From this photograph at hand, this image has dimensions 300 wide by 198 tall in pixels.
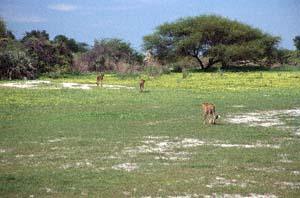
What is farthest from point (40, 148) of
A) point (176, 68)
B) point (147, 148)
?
point (176, 68)

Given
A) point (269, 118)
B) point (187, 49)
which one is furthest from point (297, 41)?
point (269, 118)

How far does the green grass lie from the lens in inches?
404

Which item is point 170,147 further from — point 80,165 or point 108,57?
point 108,57

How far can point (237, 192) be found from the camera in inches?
391

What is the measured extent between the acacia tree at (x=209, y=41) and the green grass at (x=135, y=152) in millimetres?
41870

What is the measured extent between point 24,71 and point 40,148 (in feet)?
123

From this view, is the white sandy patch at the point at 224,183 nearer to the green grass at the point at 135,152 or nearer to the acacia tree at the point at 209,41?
the green grass at the point at 135,152

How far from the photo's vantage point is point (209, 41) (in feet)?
236

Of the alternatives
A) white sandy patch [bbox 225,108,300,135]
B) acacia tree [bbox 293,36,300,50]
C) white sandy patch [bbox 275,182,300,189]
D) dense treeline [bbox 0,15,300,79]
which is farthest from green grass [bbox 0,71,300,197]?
acacia tree [bbox 293,36,300,50]

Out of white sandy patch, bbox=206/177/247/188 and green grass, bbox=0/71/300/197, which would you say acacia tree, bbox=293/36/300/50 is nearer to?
green grass, bbox=0/71/300/197

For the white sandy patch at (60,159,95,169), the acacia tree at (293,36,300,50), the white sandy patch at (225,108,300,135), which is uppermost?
the acacia tree at (293,36,300,50)

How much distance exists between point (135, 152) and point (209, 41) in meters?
59.3

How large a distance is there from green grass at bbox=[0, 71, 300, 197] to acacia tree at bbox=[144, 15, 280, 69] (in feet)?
137

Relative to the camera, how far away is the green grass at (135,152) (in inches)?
404
